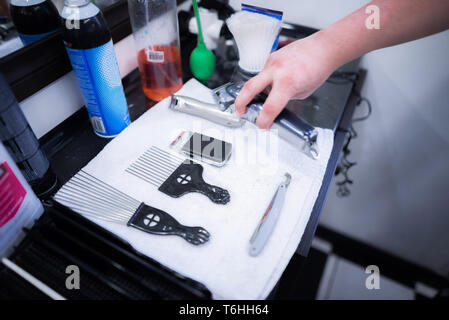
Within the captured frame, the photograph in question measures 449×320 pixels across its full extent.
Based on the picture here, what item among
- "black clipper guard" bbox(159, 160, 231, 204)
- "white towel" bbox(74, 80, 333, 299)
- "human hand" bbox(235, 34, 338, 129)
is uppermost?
"human hand" bbox(235, 34, 338, 129)

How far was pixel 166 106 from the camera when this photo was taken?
0.66 m

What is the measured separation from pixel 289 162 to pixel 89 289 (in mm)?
386

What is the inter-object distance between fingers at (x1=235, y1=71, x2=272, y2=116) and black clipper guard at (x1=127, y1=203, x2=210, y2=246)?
0.23 m

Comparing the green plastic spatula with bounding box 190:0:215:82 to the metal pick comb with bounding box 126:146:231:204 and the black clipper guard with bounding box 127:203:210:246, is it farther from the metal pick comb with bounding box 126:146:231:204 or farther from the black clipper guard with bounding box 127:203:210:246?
the black clipper guard with bounding box 127:203:210:246

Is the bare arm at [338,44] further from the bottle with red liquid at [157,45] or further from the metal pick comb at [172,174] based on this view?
the bottle with red liquid at [157,45]

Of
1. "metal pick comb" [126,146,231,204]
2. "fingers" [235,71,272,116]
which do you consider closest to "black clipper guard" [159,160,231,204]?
"metal pick comb" [126,146,231,204]

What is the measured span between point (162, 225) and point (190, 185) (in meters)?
0.09

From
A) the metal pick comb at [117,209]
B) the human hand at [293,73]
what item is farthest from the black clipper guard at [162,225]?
the human hand at [293,73]

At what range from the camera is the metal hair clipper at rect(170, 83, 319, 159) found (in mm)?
503

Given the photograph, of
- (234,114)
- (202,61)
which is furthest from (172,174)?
(202,61)

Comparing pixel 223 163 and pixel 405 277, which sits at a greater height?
pixel 223 163

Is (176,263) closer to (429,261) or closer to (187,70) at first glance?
(187,70)
